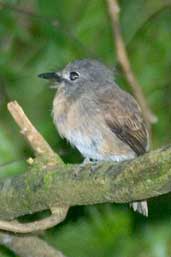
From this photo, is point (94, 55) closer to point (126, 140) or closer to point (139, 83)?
point (139, 83)

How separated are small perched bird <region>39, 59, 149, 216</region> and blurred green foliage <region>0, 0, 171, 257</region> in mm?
269

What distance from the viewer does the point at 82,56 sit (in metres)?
7.18

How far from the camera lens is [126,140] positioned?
627 centimetres

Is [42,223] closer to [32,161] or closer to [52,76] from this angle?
[32,161]

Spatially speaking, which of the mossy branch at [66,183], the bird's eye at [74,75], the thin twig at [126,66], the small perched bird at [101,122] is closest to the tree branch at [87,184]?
the mossy branch at [66,183]

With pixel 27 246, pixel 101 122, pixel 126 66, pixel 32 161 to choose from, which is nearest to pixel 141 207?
pixel 101 122

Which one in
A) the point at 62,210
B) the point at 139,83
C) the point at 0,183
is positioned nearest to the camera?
the point at 62,210

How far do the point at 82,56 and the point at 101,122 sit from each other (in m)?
1.13

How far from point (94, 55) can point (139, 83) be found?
17.3 inches

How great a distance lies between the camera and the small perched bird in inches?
240

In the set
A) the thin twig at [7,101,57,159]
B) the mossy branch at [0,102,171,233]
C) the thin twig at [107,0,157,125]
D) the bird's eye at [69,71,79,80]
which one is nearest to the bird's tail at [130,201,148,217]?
the thin twig at [107,0,157,125]

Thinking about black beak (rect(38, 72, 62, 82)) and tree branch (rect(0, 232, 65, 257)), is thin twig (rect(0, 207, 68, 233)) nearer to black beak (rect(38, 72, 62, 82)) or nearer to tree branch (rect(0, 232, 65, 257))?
tree branch (rect(0, 232, 65, 257))

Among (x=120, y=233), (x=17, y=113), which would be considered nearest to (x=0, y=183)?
(x=17, y=113)

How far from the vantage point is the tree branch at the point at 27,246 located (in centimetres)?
556
